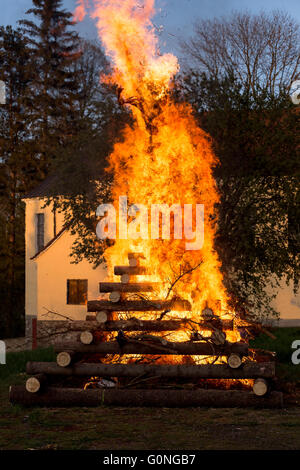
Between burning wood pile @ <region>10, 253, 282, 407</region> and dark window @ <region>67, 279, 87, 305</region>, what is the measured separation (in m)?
18.0

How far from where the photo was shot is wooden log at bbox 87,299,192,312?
1116 centimetres

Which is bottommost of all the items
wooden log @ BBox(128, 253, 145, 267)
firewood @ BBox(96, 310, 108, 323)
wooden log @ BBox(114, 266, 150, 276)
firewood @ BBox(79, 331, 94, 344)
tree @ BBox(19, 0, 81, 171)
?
firewood @ BBox(79, 331, 94, 344)

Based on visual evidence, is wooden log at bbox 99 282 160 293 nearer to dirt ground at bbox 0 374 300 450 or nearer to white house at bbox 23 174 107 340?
dirt ground at bbox 0 374 300 450

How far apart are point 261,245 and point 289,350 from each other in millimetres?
3215

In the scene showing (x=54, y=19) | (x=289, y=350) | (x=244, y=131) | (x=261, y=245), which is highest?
(x=54, y=19)

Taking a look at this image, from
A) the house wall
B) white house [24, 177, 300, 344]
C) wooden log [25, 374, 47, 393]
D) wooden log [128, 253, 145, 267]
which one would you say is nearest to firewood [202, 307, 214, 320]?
wooden log [128, 253, 145, 267]

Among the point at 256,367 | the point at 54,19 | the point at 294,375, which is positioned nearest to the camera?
the point at 256,367

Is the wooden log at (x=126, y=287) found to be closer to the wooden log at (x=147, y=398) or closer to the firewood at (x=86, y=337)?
the firewood at (x=86, y=337)

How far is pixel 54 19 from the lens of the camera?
3816 centimetres

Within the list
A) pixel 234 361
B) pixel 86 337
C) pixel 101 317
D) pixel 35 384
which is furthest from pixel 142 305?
pixel 35 384

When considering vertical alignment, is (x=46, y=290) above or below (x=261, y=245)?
below

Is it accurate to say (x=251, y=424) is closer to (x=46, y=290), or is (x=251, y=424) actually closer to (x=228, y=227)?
(x=228, y=227)
